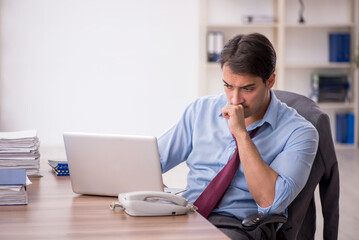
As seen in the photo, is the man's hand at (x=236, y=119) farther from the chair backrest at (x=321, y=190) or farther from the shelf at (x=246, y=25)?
→ the shelf at (x=246, y=25)

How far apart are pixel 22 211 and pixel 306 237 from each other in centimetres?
104

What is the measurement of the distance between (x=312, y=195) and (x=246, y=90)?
445 mm

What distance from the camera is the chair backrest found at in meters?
2.04

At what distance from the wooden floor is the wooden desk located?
2108mm

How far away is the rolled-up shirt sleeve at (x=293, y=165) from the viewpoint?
6.29 ft

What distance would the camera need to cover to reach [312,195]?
2.10 meters

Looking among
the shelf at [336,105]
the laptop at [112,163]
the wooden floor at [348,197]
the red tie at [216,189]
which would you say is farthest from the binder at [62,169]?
the shelf at [336,105]

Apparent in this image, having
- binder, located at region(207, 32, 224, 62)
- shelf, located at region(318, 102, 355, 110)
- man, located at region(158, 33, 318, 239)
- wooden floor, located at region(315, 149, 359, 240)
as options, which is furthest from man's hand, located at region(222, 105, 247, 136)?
shelf, located at region(318, 102, 355, 110)

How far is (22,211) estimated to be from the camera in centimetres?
168

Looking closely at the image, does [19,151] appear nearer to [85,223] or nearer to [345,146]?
[85,223]

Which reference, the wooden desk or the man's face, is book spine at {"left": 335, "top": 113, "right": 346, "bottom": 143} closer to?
the man's face

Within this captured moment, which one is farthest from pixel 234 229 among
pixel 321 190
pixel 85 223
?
Answer: pixel 85 223

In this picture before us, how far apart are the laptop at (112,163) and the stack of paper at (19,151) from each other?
269 mm

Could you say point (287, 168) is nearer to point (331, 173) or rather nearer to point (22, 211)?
point (331, 173)
